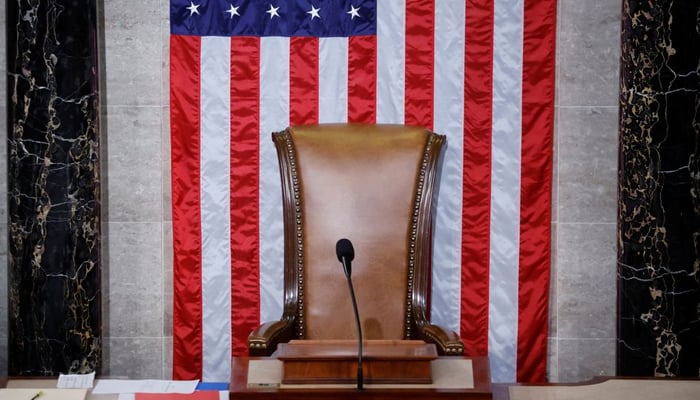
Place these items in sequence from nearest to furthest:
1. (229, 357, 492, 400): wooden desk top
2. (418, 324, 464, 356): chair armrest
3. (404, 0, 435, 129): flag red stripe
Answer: (229, 357, 492, 400): wooden desk top
(418, 324, 464, 356): chair armrest
(404, 0, 435, 129): flag red stripe

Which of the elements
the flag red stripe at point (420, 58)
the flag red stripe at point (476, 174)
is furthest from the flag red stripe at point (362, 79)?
the flag red stripe at point (476, 174)

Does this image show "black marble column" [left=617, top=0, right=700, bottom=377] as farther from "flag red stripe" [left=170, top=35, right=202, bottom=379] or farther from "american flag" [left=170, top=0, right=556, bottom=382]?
"flag red stripe" [left=170, top=35, right=202, bottom=379]

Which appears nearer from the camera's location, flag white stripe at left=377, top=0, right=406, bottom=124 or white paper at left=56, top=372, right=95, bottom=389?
white paper at left=56, top=372, right=95, bottom=389

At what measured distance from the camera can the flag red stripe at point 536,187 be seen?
131 inches

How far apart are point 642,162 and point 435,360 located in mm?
1790

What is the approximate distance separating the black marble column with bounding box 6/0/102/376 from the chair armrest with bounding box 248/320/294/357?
100cm

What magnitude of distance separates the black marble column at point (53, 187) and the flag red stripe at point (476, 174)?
161 cm

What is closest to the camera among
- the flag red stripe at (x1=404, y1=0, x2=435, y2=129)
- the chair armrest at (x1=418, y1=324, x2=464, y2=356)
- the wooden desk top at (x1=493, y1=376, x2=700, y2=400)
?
the wooden desk top at (x1=493, y1=376, x2=700, y2=400)

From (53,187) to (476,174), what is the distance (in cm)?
183

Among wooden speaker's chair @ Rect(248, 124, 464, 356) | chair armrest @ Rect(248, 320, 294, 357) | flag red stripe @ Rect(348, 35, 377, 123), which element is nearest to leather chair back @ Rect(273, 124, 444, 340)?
wooden speaker's chair @ Rect(248, 124, 464, 356)

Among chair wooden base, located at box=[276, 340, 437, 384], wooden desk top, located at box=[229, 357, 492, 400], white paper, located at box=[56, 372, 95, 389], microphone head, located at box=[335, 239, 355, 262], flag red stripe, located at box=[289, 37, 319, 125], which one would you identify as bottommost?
white paper, located at box=[56, 372, 95, 389]

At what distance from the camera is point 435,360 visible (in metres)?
1.89

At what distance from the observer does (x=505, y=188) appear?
3381mm

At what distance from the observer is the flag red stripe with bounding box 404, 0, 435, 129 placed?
332cm
